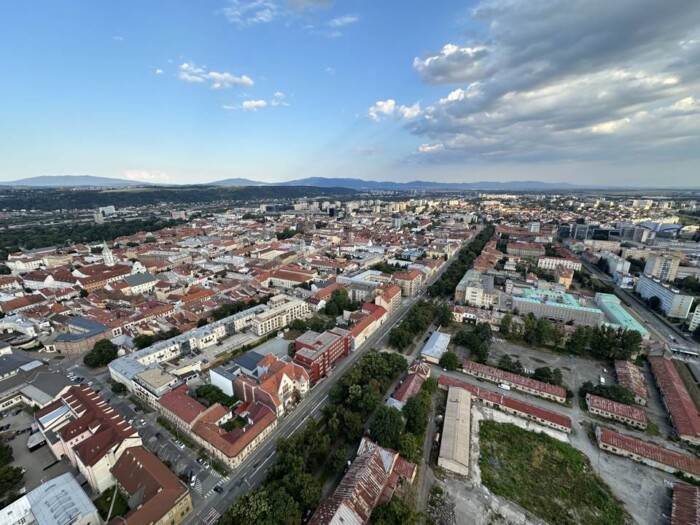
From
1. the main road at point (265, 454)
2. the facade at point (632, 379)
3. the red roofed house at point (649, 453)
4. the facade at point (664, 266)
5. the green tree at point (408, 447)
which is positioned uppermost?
the facade at point (664, 266)

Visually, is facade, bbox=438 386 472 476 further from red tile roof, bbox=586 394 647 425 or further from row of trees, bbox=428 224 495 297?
row of trees, bbox=428 224 495 297

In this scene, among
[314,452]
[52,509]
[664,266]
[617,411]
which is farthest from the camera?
[664,266]

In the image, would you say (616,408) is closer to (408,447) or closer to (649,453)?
(649,453)

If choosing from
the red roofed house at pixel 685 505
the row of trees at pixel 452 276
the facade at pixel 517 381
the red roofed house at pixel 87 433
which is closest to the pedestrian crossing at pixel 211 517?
the red roofed house at pixel 87 433

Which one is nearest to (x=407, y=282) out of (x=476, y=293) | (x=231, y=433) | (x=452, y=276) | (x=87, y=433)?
(x=452, y=276)

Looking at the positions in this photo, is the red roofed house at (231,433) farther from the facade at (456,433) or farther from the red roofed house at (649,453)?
the red roofed house at (649,453)

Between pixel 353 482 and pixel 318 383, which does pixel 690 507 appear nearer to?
pixel 353 482

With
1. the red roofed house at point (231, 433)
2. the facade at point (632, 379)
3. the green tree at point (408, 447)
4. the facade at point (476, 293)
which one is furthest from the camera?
the facade at point (476, 293)
